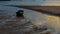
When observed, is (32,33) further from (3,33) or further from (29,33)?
(3,33)

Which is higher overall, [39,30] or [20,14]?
[20,14]

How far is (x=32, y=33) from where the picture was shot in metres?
0.90

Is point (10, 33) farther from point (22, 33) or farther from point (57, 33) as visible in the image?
point (57, 33)

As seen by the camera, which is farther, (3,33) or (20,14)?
(20,14)

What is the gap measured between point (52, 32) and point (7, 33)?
10.1 inches

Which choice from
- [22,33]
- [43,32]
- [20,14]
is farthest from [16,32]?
[20,14]

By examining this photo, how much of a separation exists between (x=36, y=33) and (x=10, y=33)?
0.48 ft

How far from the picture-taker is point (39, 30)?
973 mm

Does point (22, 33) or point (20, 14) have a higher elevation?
point (20, 14)

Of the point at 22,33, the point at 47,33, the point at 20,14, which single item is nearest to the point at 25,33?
the point at 22,33

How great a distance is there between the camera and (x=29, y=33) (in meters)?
0.90

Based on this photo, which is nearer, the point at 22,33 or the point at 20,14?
the point at 22,33

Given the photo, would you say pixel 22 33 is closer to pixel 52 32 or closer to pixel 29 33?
pixel 29 33

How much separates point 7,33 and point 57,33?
11.3 inches
